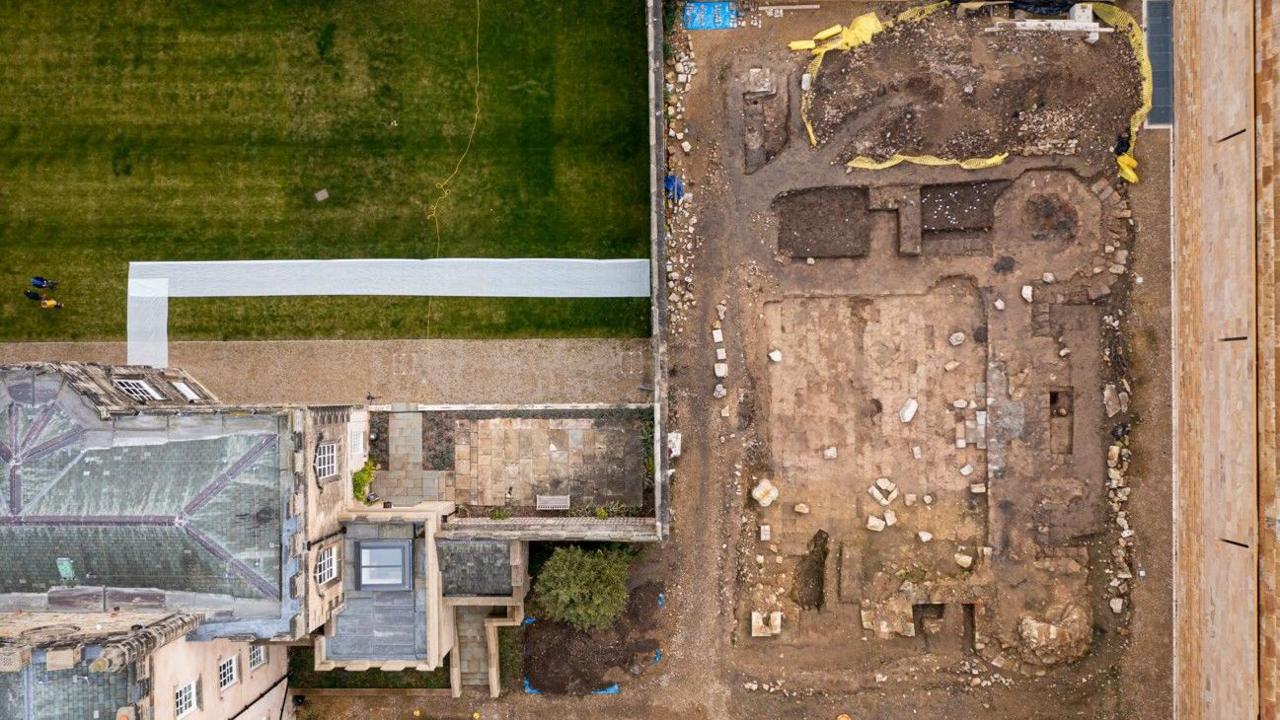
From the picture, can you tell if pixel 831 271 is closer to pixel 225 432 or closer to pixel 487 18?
pixel 487 18

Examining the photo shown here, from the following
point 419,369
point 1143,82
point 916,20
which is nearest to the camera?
point 1143,82

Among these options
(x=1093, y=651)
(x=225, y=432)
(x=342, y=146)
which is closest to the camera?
(x=225, y=432)

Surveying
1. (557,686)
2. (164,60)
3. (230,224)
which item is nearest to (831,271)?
(557,686)

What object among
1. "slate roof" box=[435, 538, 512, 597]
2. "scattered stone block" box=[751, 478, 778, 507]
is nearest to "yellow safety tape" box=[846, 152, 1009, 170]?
"scattered stone block" box=[751, 478, 778, 507]

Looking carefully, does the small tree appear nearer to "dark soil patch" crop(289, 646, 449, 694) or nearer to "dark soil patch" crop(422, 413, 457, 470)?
"dark soil patch" crop(422, 413, 457, 470)

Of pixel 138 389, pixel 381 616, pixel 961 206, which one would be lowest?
pixel 381 616

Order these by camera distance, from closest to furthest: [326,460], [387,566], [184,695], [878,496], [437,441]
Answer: [184,695]
[326,460]
[387,566]
[878,496]
[437,441]

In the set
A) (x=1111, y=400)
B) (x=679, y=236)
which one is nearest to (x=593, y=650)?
(x=679, y=236)

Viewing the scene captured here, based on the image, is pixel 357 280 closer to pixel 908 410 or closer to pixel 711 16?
pixel 711 16
